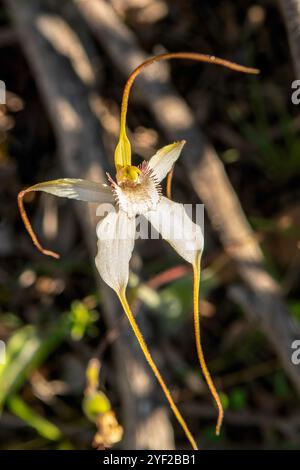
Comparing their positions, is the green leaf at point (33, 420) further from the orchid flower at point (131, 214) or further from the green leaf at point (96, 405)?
the orchid flower at point (131, 214)

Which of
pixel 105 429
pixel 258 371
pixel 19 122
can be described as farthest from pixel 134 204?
pixel 19 122

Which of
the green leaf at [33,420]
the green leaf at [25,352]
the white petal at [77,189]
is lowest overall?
the white petal at [77,189]

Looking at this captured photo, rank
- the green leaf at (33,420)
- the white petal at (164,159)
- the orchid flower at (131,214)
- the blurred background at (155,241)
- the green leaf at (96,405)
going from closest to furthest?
the orchid flower at (131,214) → the white petal at (164,159) → the green leaf at (96,405) → the blurred background at (155,241) → the green leaf at (33,420)

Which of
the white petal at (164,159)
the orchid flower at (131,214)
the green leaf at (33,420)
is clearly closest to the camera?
the orchid flower at (131,214)

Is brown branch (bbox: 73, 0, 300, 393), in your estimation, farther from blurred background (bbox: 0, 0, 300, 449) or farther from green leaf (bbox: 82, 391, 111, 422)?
green leaf (bbox: 82, 391, 111, 422)

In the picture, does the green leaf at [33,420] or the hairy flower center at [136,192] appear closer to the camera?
the hairy flower center at [136,192]

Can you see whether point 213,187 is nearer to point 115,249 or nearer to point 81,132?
point 81,132

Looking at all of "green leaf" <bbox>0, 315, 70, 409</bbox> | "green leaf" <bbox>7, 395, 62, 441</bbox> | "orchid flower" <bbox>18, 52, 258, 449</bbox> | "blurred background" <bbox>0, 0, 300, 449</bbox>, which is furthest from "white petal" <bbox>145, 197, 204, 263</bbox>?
"green leaf" <bbox>7, 395, 62, 441</bbox>

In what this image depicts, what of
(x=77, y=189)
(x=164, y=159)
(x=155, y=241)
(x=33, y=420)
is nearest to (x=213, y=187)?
(x=155, y=241)

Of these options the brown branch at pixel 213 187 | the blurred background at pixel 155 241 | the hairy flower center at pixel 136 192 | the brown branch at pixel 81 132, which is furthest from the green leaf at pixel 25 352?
the hairy flower center at pixel 136 192
